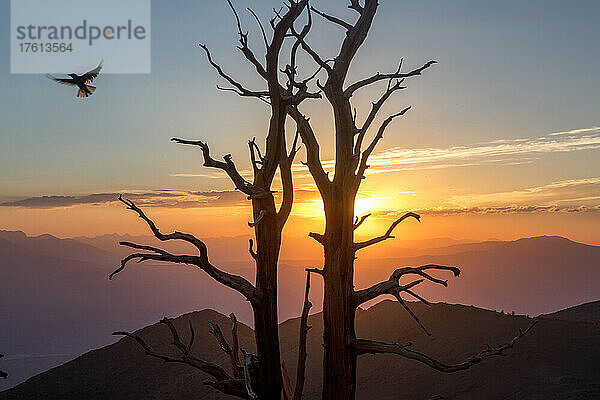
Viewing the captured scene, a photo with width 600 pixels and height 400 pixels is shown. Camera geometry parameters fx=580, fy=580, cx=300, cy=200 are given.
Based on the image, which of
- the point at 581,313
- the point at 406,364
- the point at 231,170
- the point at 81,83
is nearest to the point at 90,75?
the point at 81,83

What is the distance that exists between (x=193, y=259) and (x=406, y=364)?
11154 millimetres

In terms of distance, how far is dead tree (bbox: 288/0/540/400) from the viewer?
6.72 m

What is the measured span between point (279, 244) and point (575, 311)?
63.8 feet

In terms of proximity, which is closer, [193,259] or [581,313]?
[193,259]

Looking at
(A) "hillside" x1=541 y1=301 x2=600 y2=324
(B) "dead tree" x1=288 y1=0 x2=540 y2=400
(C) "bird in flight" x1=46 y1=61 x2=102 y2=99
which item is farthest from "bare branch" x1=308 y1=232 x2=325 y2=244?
(A) "hillside" x1=541 y1=301 x2=600 y2=324

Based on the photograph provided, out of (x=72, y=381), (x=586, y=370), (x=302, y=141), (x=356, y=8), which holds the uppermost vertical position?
(x=356, y=8)

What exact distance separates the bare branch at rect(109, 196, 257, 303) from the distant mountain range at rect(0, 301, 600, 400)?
5.81 metres

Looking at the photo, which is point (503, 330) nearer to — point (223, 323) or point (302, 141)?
point (223, 323)

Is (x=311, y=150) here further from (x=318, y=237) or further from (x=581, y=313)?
(x=581, y=313)

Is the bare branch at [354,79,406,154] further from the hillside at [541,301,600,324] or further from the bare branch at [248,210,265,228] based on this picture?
the hillside at [541,301,600,324]

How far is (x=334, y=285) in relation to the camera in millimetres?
6766

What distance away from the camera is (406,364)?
15898mm

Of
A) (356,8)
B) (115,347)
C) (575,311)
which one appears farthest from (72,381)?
(575,311)

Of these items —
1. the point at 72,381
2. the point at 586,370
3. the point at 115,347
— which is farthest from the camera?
the point at 115,347
